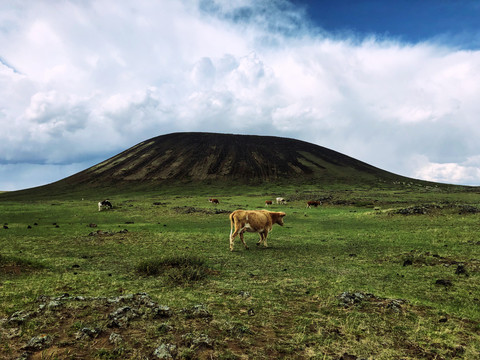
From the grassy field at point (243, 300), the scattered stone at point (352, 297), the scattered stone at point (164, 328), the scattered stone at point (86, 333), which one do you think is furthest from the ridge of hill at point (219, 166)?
the scattered stone at point (164, 328)

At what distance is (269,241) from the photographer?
835 inches

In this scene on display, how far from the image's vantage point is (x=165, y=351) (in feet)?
18.6

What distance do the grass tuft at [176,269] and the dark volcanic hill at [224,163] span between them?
340 ft

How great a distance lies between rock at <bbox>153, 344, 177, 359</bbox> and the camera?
218 inches

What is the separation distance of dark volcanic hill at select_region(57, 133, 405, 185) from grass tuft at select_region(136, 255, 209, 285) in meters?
104

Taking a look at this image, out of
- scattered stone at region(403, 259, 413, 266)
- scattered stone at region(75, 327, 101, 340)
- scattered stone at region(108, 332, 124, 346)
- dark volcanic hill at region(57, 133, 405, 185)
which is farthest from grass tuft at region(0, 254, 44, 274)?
dark volcanic hill at region(57, 133, 405, 185)

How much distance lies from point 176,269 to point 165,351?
688 cm

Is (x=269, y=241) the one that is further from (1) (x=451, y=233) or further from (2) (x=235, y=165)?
(2) (x=235, y=165)

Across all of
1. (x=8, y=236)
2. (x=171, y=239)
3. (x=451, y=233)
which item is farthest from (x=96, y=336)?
(x=451, y=233)

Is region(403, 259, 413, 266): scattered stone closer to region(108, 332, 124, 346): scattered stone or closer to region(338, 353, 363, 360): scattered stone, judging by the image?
region(338, 353, 363, 360): scattered stone

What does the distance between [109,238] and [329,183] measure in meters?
103

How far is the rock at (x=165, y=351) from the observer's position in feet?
18.2

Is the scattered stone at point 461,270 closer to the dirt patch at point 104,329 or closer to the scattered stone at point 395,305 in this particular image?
the scattered stone at point 395,305

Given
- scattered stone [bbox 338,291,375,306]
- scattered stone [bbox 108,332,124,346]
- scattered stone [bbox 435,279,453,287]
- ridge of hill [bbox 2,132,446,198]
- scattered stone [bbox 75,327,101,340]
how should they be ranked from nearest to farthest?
scattered stone [bbox 108,332,124,346] < scattered stone [bbox 75,327,101,340] < scattered stone [bbox 338,291,375,306] < scattered stone [bbox 435,279,453,287] < ridge of hill [bbox 2,132,446,198]
